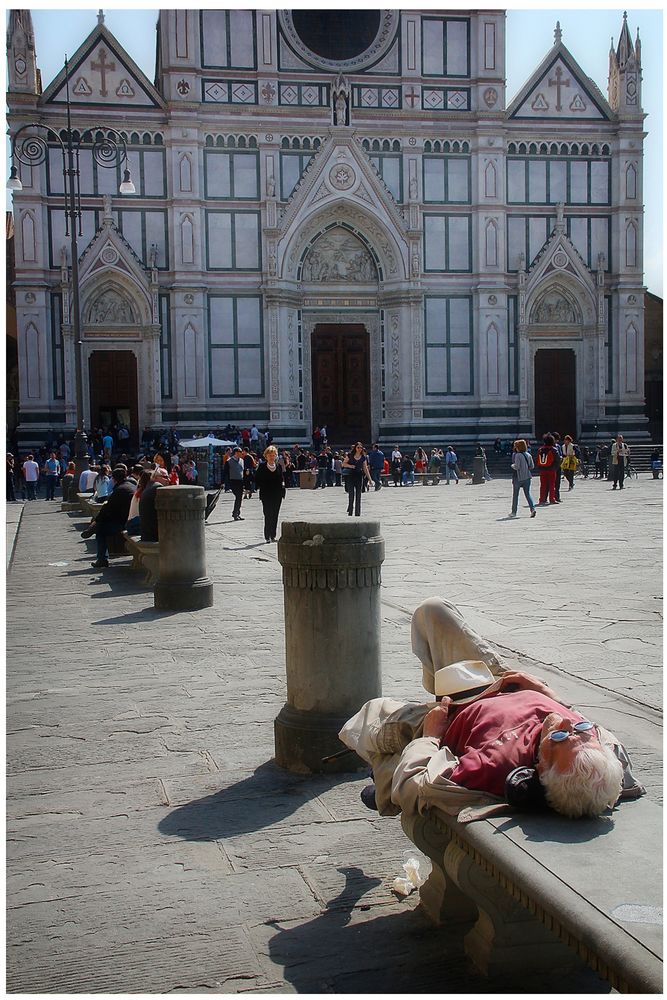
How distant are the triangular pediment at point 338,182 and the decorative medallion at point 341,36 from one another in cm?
246

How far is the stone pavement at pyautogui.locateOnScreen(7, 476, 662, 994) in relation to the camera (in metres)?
3.04

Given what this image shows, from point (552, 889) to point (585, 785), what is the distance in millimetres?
A: 391

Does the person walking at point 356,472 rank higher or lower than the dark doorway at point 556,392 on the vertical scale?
lower

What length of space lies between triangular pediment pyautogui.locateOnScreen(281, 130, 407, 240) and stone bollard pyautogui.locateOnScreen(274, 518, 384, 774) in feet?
95.9

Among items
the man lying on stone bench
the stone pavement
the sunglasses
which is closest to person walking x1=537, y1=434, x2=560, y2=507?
the stone pavement

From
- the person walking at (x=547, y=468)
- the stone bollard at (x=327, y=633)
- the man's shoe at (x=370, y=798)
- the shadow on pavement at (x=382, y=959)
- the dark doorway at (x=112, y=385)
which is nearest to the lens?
the shadow on pavement at (x=382, y=959)

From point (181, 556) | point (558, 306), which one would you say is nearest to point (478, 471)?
point (558, 306)

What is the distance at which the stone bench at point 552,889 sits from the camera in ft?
7.35

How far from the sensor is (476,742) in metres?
3.14

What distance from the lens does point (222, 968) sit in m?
2.99

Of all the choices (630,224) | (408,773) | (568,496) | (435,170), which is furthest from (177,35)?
(408,773)

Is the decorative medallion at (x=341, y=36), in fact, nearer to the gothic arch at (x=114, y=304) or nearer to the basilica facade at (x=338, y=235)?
the basilica facade at (x=338, y=235)

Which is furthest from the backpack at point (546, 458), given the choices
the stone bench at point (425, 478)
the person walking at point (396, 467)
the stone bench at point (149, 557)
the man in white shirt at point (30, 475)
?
the man in white shirt at point (30, 475)

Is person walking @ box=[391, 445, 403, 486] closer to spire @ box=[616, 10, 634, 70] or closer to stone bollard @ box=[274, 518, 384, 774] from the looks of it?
spire @ box=[616, 10, 634, 70]
